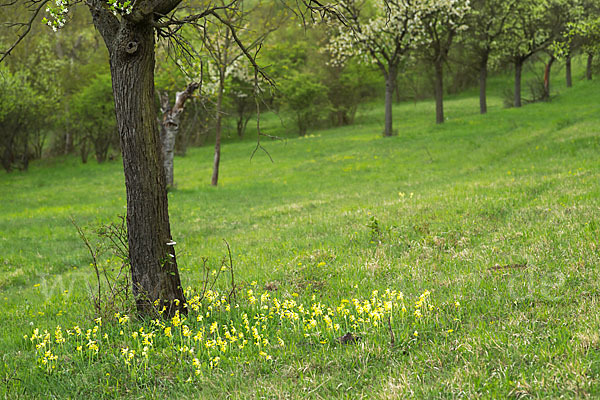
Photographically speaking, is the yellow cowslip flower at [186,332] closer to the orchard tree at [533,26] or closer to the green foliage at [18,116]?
the green foliage at [18,116]

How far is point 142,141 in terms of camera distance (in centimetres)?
508

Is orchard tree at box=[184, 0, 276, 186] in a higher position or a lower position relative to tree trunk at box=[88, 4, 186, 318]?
higher

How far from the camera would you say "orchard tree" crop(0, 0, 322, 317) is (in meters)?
5.00

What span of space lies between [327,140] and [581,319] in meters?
33.5

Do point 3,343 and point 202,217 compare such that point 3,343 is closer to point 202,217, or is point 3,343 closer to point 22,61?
point 202,217

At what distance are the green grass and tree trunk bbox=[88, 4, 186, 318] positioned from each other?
1.59 feet

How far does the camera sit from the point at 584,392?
2959mm

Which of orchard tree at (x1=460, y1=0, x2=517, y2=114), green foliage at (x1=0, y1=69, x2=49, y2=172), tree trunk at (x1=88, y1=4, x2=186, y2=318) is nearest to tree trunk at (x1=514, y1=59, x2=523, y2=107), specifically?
orchard tree at (x1=460, y1=0, x2=517, y2=114)

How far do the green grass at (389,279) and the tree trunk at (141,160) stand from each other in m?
0.48

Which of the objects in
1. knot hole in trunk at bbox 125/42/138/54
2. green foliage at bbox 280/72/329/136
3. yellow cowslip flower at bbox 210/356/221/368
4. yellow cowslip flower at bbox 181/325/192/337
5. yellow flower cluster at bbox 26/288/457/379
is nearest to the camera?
yellow cowslip flower at bbox 210/356/221/368

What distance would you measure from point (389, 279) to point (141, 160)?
3261 mm

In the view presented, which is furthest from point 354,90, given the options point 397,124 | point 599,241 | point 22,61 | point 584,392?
point 584,392

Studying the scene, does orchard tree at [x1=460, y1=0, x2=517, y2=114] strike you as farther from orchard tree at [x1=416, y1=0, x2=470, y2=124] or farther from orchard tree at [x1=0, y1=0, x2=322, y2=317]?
orchard tree at [x1=0, y1=0, x2=322, y2=317]

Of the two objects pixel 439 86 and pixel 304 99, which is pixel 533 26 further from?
pixel 304 99
